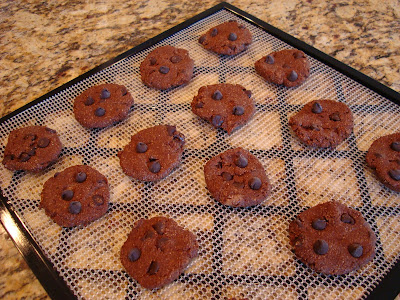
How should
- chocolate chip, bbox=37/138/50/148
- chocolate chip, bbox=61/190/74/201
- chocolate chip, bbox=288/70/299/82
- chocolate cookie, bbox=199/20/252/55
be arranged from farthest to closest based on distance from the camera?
chocolate cookie, bbox=199/20/252/55 < chocolate chip, bbox=288/70/299/82 < chocolate chip, bbox=37/138/50/148 < chocolate chip, bbox=61/190/74/201

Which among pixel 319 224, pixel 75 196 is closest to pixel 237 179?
pixel 319 224

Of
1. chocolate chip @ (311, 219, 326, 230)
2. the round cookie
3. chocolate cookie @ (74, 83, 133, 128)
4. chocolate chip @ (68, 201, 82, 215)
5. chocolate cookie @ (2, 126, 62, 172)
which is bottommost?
the round cookie

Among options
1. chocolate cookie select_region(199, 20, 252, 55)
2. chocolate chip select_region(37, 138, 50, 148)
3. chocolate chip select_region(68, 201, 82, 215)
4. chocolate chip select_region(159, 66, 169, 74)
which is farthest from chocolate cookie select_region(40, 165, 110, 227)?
chocolate cookie select_region(199, 20, 252, 55)

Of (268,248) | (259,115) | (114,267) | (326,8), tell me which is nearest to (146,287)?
(114,267)

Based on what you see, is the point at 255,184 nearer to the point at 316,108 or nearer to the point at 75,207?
the point at 316,108

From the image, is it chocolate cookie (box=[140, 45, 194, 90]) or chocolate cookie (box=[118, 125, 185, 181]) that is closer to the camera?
chocolate cookie (box=[118, 125, 185, 181])

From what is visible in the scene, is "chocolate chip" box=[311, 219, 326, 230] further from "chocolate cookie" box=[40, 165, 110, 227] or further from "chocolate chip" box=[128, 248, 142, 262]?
"chocolate cookie" box=[40, 165, 110, 227]
